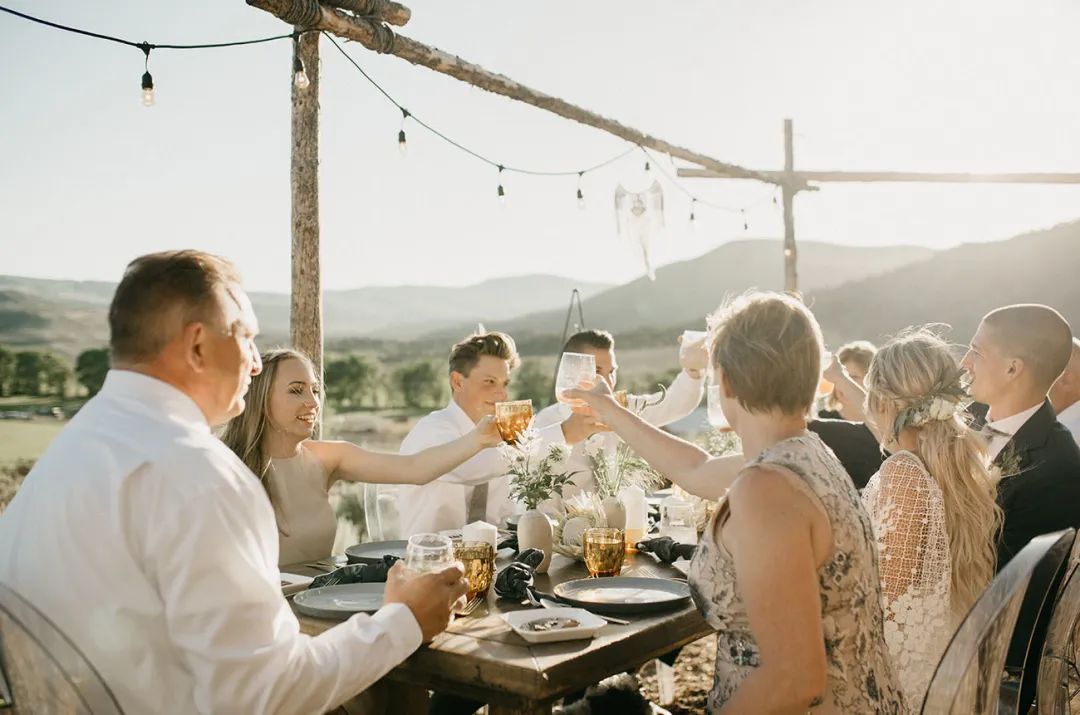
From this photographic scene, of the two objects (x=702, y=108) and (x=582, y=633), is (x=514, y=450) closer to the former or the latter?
(x=582, y=633)

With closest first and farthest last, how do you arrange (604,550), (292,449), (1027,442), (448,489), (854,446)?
(604,550) < (1027,442) < (292,449) < (448,489) < (854,446)

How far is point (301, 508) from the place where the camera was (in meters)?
3.22

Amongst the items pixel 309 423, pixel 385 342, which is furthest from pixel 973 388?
pixel 385 342

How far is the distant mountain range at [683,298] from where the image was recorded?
12320 mm

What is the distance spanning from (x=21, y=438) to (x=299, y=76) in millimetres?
6317

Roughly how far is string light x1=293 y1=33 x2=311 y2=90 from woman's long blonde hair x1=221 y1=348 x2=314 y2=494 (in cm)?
161

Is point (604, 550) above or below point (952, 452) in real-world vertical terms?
below

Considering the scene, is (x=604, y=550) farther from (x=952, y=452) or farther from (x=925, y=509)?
(x=952, y=452)

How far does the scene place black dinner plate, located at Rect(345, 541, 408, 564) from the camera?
9.55 feet

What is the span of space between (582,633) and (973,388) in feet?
6.97

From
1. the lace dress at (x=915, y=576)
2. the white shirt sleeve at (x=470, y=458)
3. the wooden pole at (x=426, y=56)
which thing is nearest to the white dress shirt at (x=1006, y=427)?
the lace dress at (x=915, y=576)

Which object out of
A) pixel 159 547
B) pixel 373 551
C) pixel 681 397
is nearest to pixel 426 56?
pixel 681 397

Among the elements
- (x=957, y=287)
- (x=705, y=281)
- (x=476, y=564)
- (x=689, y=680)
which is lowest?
(x=689, y=680)

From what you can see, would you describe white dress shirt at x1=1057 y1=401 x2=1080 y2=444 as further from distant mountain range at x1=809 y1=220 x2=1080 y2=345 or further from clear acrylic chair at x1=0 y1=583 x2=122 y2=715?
distant mountain range at x1=809 y1=220 x2=1080 y2=345
